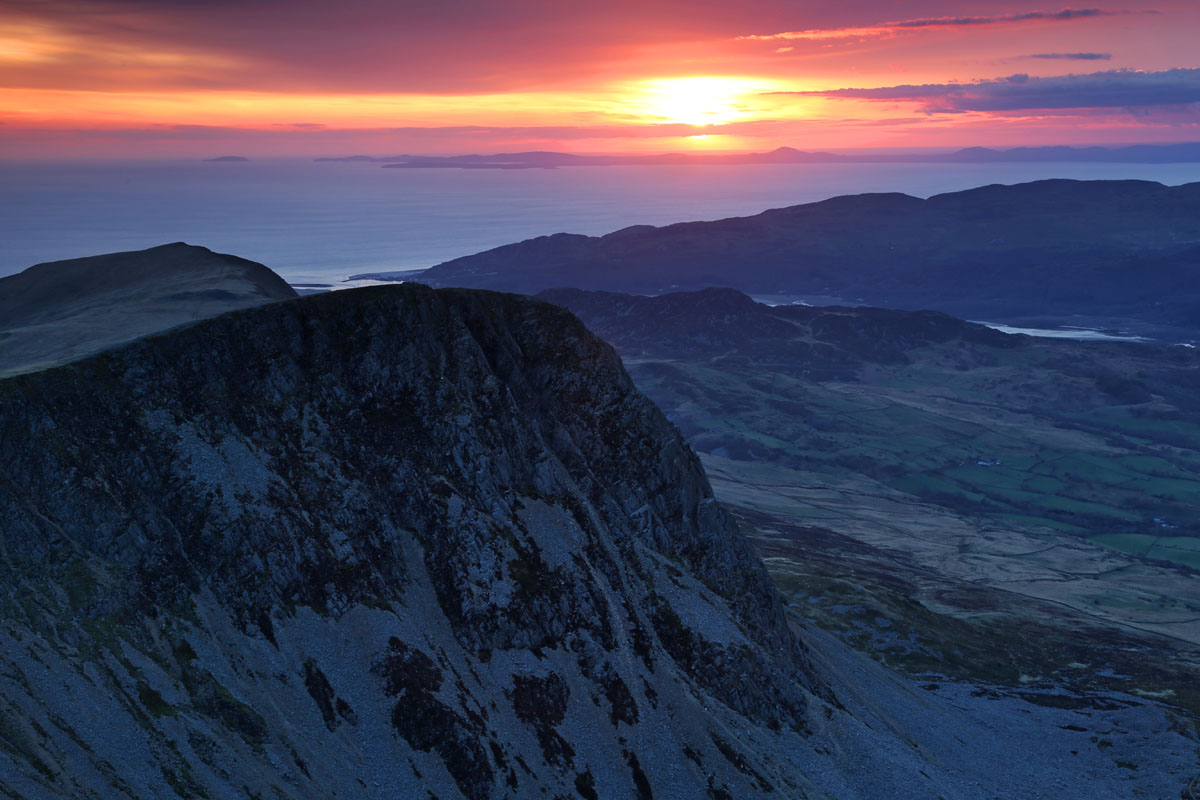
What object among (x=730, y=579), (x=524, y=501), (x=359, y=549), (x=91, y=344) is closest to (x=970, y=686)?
(x=730, y=579)

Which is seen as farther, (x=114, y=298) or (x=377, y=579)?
(x=114, y=298)

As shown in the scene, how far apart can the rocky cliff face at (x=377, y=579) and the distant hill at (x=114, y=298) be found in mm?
10690

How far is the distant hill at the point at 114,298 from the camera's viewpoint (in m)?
103

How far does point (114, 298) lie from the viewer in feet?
433

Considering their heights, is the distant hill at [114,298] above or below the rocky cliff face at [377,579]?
above

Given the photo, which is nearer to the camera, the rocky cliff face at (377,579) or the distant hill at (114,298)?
the rocky cliff face at (377,579)

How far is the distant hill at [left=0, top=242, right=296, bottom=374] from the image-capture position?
339ft

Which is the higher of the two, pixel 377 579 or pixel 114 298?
pixel 114 298

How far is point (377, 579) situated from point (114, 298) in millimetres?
64282

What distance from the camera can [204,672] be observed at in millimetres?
79938

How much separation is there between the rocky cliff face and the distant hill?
1069 cm

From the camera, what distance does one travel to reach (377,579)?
97625 millimetres

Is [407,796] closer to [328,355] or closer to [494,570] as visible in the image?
[494,570]

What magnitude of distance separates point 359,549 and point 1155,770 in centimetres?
11609
